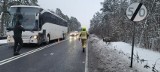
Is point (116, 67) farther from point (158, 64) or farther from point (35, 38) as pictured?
point (35, 38)

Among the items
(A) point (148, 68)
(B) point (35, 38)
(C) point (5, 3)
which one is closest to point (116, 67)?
(A) point (148, 68)

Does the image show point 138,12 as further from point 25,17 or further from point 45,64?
point 25,17

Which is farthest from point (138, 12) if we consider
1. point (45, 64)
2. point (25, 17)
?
point (25, 17)

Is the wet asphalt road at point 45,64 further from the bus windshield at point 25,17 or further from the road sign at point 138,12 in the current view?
the bus windshield at point 25,17

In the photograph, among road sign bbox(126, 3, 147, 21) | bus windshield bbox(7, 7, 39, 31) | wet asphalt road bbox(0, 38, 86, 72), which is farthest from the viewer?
bus windshield bbox(7, 7, 39, 31)

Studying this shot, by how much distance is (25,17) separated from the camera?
2183 cm

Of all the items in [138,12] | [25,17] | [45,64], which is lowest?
[45,64]

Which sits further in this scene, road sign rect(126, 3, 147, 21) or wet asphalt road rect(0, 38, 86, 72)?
road sign rect(126, 3, 147, 21)

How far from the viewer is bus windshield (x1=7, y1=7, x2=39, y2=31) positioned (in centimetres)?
2162

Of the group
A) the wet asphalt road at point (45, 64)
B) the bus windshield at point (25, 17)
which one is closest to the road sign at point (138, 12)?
the wet asphalt road at point (45, 64)

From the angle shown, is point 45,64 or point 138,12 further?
point 45,64

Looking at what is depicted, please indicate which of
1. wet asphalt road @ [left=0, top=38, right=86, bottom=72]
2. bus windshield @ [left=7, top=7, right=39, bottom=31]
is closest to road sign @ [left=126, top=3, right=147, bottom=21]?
wet asphalt road @ [left=0, top=38, right=86, bottom=72]

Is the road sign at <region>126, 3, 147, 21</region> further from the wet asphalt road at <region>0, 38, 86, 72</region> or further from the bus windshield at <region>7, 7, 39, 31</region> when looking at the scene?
the bus windshield at <region>7, 7, 39, 31</region>

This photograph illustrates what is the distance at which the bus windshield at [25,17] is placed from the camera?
2162cm
